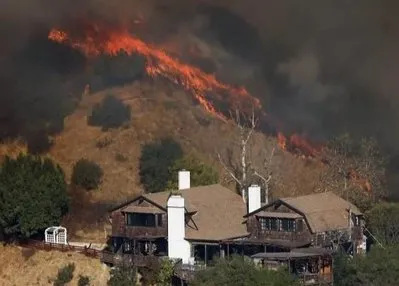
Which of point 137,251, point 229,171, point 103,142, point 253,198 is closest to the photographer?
point 253,198

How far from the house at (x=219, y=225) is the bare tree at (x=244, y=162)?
532 cm

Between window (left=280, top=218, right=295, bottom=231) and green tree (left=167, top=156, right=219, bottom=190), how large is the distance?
1059 cm

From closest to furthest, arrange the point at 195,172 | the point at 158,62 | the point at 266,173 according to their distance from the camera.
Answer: the point at 195,172 < the point at 266,173 < the point at 158,62

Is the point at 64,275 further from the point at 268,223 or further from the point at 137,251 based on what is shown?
the point at 268,223

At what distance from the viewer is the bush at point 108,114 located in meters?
67.1

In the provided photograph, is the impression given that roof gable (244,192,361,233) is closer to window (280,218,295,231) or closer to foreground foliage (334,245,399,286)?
window (280,218,295,231)

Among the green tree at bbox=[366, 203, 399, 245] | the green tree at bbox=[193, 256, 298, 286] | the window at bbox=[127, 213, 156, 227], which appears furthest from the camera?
the window at bbox=[127, 213, 156, 227]

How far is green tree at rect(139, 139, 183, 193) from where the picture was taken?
60.2m

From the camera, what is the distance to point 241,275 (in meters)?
39.4

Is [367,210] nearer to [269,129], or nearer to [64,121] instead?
[269,129]

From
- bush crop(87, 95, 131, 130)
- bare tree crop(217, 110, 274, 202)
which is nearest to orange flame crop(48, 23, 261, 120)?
bare tree crop(217, 110, 274, 202)

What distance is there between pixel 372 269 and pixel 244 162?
18.0m

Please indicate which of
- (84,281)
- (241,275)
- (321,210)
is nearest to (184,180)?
(84,281)

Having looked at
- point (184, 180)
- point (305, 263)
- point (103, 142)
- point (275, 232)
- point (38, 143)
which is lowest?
point (305, 263)
